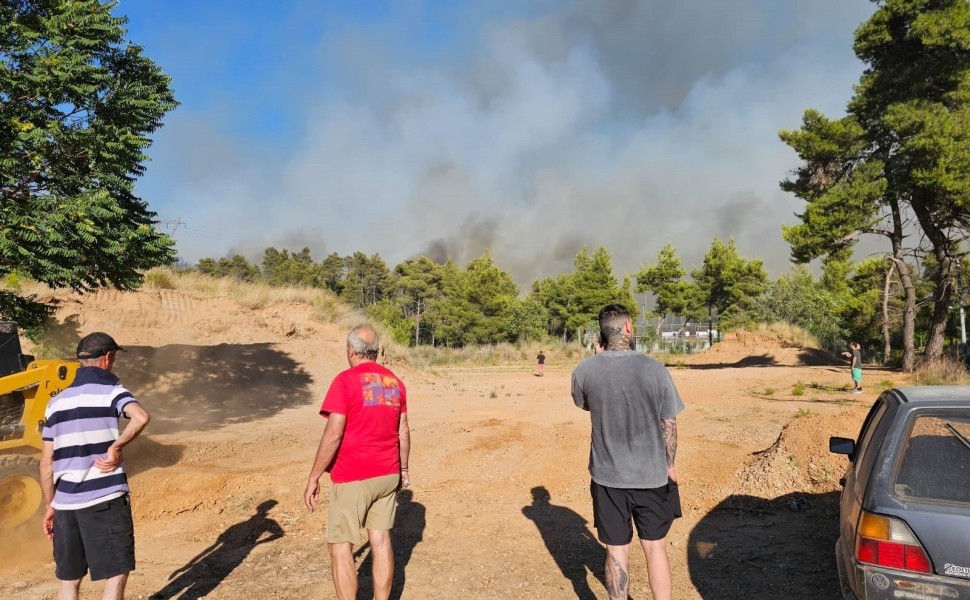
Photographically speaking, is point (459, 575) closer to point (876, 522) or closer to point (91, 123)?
point (876, 522)

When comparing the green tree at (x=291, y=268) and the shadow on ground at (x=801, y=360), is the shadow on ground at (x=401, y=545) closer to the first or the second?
the shadow on ground at (x=801, y=360)

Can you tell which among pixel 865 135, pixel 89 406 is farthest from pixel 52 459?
pixel 865 135

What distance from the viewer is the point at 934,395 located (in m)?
3.30

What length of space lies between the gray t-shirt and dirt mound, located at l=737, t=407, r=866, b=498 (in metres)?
4.11

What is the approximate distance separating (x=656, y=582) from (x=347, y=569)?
193 centimetres

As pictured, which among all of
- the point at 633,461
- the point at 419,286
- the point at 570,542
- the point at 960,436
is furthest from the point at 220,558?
the point at 419,286

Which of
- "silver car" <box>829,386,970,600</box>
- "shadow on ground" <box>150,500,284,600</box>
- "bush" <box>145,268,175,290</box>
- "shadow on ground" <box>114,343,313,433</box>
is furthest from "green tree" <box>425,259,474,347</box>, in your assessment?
"silver car" <box>829,386,970,600</box>

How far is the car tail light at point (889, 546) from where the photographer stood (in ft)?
8.80

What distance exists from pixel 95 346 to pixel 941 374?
71.6 ft

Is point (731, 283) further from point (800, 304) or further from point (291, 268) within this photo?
point (291, 268)

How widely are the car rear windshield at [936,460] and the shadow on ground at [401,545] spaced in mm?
3570

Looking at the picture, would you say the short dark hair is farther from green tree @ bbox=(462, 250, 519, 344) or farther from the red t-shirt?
green tree @ bbox=(462, 250, 519, 344)

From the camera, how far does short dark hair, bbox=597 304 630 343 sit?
3.82 meters

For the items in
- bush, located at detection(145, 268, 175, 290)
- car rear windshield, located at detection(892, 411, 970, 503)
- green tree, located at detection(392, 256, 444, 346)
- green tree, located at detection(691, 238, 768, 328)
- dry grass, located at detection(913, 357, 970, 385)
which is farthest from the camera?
green tree, located at detection(392, 256, 444, 346)
